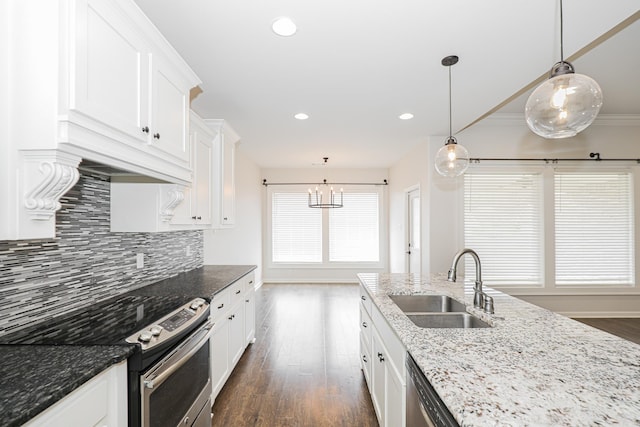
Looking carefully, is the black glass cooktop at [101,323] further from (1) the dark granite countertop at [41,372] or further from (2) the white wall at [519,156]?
(2) the white wall at [519,156]

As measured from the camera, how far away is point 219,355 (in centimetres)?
239

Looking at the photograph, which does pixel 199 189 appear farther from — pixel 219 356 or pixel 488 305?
pixel 488 305

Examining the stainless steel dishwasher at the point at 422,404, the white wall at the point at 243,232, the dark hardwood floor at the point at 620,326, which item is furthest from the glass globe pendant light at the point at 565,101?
the dark hardwood floor at the point at 620,326

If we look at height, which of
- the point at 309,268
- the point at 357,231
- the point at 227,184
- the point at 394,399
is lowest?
the point at 309,268

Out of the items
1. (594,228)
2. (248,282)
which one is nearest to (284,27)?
(248,282)

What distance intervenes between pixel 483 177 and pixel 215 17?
3974 millimetres

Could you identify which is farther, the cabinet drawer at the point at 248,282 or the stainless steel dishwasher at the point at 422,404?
the cabinet drawer at the point at 248,282

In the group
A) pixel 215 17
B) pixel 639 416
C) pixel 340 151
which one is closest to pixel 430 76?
pixel 215 17

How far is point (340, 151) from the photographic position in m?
5.34

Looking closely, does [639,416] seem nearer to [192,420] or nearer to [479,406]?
[479,406]

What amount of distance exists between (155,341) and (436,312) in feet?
5.81

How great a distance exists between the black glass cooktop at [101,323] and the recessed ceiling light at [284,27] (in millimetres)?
1809

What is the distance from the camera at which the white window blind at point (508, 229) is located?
172 inches

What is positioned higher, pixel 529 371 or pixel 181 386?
pixel 529 371
